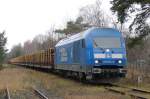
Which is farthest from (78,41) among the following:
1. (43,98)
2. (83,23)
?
(83,23)

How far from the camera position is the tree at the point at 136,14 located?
28.3 m

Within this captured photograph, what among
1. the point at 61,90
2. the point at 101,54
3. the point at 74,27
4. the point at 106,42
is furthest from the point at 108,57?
the point at 74,27

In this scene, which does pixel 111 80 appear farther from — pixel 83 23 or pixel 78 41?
pixel 83 23

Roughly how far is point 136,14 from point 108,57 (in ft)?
22.6

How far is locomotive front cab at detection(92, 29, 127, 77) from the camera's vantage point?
23500mm

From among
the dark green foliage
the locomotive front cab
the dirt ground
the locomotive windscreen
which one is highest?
the dark green foliage

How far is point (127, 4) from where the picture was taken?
28.5 meters

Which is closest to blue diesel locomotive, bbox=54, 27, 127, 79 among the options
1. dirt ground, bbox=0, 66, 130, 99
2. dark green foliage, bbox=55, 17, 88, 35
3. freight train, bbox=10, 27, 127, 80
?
freight train, bbox=10, 27, 127, 80

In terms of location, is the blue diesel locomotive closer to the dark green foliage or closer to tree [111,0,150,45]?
tree [111,0,150,45]

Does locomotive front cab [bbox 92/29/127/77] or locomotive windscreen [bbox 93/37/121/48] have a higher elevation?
locomotive windscreen [bbox 93/37/121/48]

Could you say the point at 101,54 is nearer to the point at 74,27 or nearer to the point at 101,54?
the point at 101,54

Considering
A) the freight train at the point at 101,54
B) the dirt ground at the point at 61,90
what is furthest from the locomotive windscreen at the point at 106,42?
the dirt ground at the point at 61,90

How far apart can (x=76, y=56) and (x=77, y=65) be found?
26.9 inches

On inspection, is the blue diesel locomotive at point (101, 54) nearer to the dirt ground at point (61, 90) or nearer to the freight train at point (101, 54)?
the freight train at point (101, 54)
